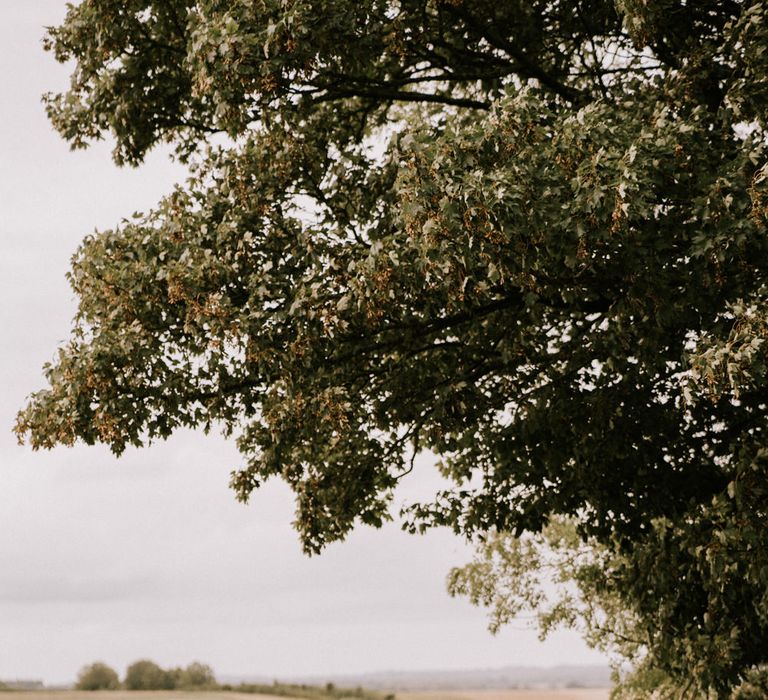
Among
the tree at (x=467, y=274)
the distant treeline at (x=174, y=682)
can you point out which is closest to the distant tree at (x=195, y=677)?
the distant treeline at (x=174, y=682)

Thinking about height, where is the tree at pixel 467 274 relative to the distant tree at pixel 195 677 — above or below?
above

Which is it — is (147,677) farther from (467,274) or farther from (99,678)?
(467,274)

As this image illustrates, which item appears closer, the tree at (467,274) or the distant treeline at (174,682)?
the tree at (467,274)

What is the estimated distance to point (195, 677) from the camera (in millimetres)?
14430

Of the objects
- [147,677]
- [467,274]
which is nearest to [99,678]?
[147,677]

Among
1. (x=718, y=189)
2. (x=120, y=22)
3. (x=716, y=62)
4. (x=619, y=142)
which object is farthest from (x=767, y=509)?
(x=120, y=22)

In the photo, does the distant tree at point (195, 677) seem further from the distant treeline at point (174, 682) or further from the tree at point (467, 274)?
the tree at point (467, 274)

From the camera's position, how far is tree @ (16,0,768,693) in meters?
10.1

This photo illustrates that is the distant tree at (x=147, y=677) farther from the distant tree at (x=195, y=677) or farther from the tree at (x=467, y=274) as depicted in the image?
the tree at (x=467, y=274)

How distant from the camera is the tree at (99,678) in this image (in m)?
14.0

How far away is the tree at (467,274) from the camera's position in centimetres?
1015

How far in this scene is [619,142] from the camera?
398 inches

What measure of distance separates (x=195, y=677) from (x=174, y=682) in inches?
12.7

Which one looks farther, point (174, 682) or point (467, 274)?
point (174, 682)
